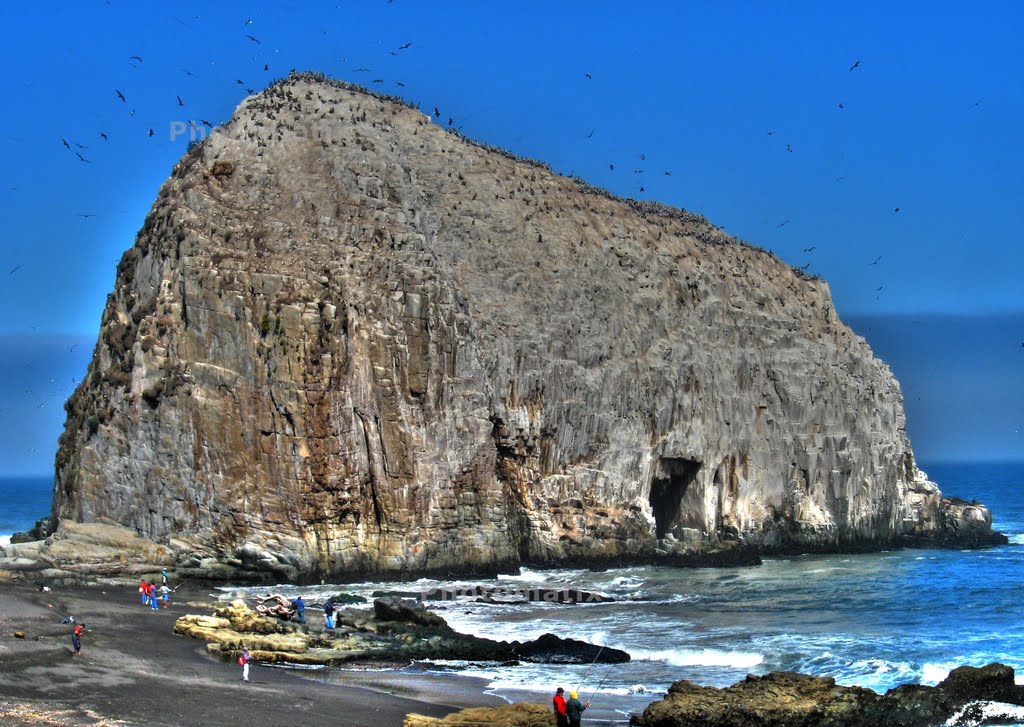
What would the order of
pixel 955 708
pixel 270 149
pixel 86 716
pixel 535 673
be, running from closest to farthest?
pixel 86 716, pixel 955 708, pixel 535 673, pixel 270 149

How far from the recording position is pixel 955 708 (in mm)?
25891

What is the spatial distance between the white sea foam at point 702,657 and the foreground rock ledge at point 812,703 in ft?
20.0

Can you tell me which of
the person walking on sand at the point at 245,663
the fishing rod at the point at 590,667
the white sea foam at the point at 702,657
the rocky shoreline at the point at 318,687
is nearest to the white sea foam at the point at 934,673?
the rocky shoreline at the point at 318,687

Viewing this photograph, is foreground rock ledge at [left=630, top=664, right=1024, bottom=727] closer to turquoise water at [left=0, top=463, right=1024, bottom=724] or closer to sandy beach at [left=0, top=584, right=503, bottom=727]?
turquoise water at [left=0, top=463, right=1024, bottom=724]

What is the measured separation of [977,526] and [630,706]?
46.7m

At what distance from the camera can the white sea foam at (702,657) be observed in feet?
105

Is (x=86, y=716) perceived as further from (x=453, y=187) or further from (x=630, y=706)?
(x=453, y=187)

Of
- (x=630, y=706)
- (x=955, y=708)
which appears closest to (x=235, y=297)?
(x=630, y=706)

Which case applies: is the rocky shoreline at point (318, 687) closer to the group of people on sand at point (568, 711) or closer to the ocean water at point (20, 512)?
the group of people on sand at point (568, 711)

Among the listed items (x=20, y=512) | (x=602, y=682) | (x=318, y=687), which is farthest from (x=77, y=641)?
(x=20, y=512)

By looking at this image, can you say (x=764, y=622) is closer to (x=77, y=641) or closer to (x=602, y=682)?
(x=602, y=682)

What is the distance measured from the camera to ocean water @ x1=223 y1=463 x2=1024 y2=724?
1196 inches

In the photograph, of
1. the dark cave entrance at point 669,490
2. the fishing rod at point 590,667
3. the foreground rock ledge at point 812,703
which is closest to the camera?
the foreground rock ledge at point 812,703

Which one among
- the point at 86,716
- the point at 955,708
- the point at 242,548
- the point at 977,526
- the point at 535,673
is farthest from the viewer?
the point at 977,526
